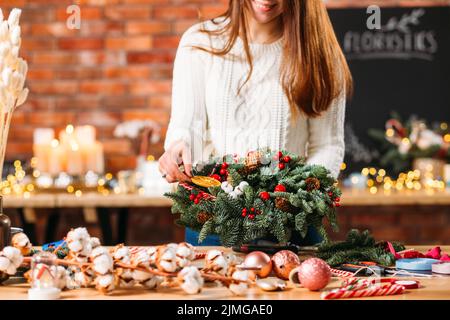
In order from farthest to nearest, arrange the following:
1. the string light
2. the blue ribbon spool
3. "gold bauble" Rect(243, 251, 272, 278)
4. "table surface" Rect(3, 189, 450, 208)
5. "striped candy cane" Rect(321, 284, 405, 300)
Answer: the string light
"table surface" Rect(3, 189, 450, 208)
the blue ribbon spool
"gold bauble" Rect(243, 251, 272, 278)
"striped candy cane" Rect(321, 284, 405, 300)

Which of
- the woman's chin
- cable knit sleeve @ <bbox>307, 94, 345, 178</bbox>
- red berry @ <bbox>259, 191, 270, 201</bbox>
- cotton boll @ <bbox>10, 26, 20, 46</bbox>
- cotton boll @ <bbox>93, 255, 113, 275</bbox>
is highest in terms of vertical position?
the woman's chin

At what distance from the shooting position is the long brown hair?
6.58 ft

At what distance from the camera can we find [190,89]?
2041mm

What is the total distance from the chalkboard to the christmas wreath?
99.4 inches

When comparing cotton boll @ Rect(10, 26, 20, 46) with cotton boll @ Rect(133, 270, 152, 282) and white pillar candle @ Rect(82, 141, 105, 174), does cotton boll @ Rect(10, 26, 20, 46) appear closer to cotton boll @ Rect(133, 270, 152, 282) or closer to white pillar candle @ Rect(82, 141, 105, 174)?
cotton boll @ Rect(133, 270, 152, 282)

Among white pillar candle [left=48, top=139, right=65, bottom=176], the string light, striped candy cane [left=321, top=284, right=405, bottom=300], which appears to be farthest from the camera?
the string light

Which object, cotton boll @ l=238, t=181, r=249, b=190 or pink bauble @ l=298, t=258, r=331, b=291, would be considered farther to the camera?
cotton boll @ l=238, t=181, r=249, b=190

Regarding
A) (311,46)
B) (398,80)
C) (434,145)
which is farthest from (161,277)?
(398,80)

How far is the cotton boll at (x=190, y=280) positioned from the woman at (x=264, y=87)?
812mm

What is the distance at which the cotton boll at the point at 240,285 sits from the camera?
119 cm

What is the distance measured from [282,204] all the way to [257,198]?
6cm

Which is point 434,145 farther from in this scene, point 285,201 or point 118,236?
point 285,201

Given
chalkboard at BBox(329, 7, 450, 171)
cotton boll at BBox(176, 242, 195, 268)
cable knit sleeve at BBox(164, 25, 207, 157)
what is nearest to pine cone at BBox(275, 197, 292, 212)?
cotton boll at BBox(176, 242, 195, 268)

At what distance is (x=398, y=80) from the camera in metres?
4.08
